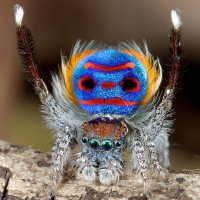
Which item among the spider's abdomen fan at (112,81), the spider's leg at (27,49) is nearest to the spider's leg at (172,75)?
the spider's abdomen fan at (112,81)

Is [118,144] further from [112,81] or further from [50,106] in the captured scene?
[50,106]

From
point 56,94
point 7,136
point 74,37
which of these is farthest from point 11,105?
point 56,94

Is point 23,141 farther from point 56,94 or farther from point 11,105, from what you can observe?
point 56,94

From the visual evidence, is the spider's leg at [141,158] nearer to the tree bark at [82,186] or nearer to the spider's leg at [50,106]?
the tree bark at [82,186]

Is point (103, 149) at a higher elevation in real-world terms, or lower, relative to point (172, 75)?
lower

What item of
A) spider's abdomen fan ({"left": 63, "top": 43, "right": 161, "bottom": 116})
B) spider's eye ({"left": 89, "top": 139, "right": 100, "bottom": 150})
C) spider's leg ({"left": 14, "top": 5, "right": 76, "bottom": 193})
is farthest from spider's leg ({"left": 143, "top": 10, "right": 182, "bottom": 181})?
spider's leg ({"left": 14, "top": 5, "right": 76, "bottom": 193})

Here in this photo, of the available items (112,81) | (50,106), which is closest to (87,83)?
(112,81)

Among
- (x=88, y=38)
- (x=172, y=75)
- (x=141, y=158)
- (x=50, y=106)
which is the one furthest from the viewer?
(x=88, y=38)
